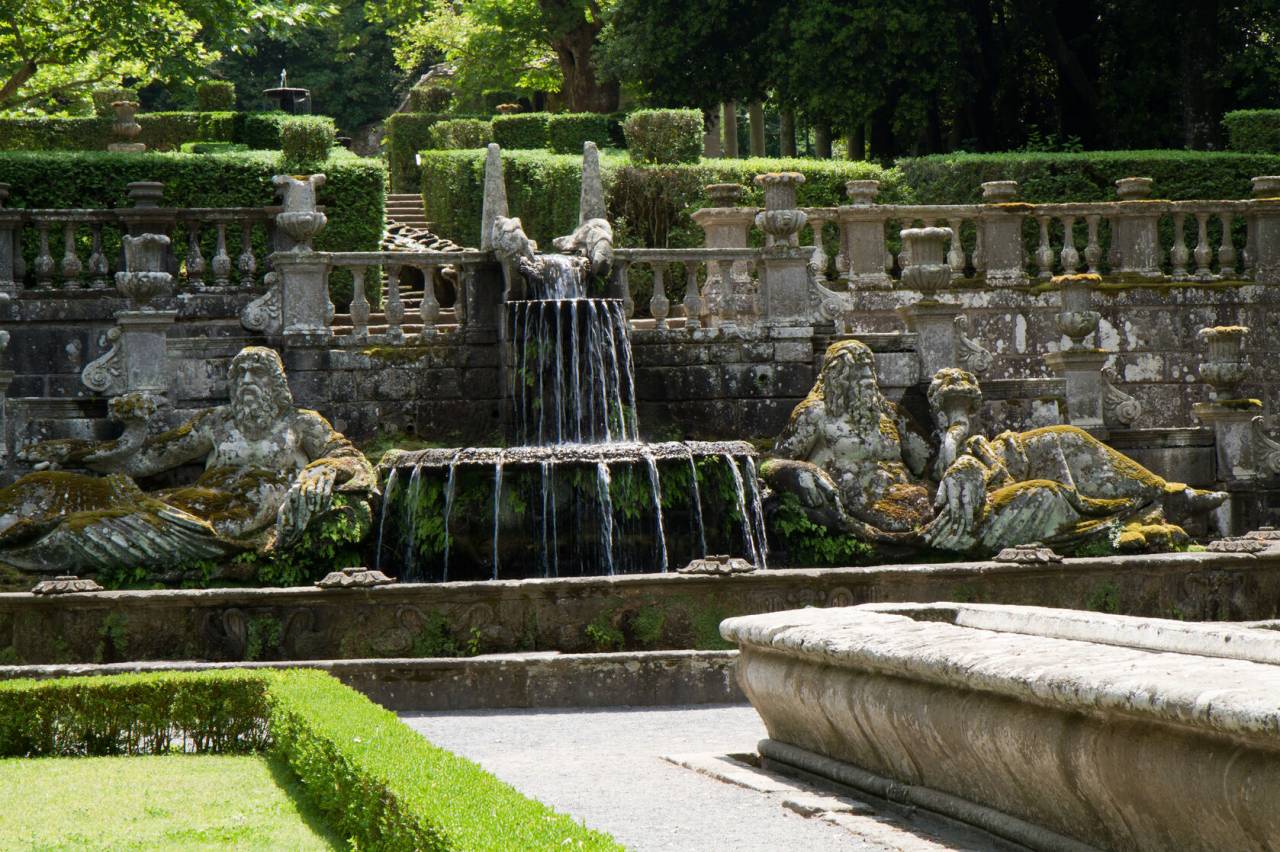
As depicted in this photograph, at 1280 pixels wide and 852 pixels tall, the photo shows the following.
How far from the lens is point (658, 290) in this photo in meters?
15.3

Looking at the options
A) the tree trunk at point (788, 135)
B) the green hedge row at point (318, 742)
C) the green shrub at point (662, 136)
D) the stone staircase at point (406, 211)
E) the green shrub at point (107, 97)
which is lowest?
the green hedge row at point (318, 742)

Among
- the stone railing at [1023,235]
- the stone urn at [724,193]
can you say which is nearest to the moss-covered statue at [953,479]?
the stone railing at [1023,235]

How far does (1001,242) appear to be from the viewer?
18547 mm

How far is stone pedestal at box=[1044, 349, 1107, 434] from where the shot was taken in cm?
1525

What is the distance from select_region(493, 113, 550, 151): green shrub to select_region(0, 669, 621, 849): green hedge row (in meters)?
20.6

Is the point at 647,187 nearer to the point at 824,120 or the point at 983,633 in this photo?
the point at 824,120


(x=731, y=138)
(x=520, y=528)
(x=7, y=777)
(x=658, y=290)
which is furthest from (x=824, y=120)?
(x=7, y=777)

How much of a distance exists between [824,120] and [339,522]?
674 inches

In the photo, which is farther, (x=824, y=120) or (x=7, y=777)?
(x=824, y=120)

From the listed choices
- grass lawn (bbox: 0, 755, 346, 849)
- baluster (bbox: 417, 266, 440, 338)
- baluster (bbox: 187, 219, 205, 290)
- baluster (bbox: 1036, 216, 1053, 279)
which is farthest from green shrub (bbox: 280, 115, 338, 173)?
grass lawn (bbox: 0, 755, 346, 849)

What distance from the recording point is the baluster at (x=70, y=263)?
670 inches

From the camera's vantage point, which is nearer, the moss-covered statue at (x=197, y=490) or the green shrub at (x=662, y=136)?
the moss-covered statue at (x=197, y=490)

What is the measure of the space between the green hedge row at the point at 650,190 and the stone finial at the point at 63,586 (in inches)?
434

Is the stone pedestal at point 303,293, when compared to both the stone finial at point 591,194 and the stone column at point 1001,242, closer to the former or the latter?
the stone finial at point 591,194
